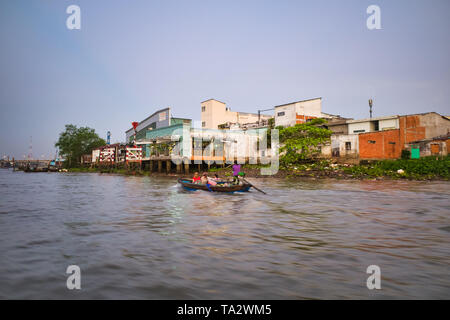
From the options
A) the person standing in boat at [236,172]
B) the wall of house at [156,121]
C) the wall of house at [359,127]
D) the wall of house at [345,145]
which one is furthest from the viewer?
the wall of house at [156,121]

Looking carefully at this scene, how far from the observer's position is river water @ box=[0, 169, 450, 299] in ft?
12.5

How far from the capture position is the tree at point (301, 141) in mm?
30875

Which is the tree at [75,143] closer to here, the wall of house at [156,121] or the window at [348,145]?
the wall of house at [156,121]

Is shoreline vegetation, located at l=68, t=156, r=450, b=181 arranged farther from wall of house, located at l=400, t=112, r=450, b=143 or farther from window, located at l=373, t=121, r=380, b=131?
window, located at l=373, t=121, r=380, b=131

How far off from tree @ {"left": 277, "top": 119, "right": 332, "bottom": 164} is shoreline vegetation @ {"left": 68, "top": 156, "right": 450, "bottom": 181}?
102 centimetres

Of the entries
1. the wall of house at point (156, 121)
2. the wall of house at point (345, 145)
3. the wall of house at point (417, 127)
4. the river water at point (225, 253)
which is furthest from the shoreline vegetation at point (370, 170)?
the river water at point (225, 253)

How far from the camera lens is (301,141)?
31156 millimetres

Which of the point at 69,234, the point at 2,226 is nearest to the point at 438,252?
the point at 69,234

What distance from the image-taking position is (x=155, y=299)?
355 centimetres

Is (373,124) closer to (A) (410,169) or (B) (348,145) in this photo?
(B) (348,145)

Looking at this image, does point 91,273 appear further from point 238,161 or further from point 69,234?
point 238,161

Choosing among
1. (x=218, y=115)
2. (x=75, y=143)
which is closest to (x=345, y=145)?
(x=218, y=115)

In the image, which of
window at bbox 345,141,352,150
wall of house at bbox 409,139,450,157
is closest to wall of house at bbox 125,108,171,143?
Answer: window at bbox 345,141,352,150

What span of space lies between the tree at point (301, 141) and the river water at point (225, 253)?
2137 cm
